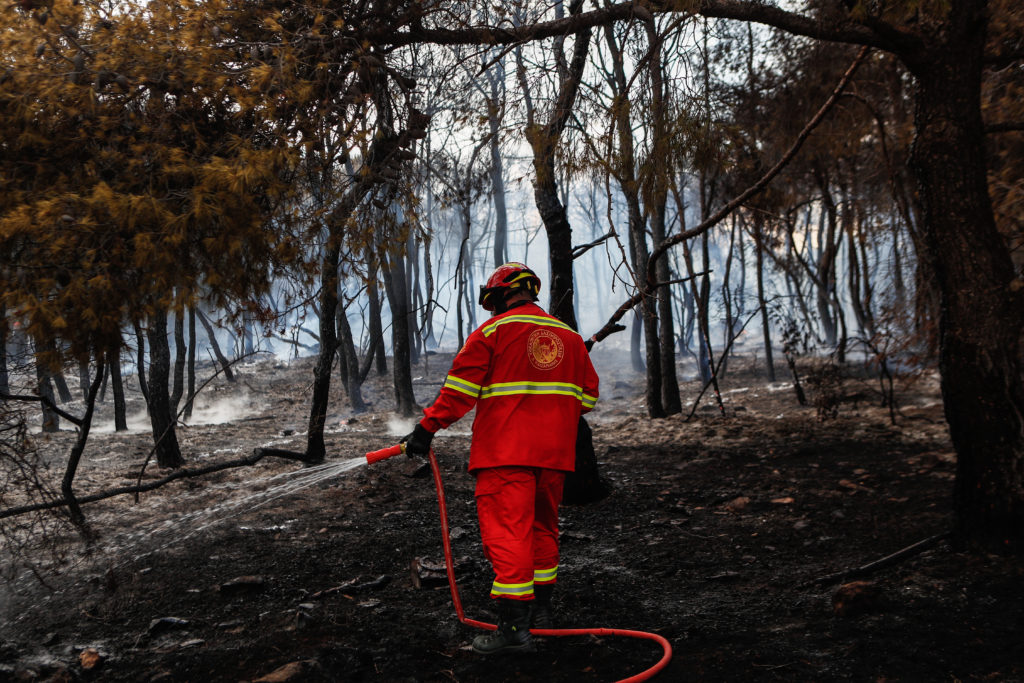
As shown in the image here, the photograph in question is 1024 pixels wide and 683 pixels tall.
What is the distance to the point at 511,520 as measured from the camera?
351cm

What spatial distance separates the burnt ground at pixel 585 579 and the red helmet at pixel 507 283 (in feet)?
6.24

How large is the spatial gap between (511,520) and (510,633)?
59 cm

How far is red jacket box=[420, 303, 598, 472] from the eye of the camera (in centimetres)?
357

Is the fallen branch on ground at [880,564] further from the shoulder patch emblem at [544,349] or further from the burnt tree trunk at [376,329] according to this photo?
the burnt tree trunk at [376,329]

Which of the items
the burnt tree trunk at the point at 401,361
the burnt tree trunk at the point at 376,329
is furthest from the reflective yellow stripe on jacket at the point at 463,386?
the burnt tree trunk at the point at 401,361

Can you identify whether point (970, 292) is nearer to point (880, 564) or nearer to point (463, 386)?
point (880, 564)

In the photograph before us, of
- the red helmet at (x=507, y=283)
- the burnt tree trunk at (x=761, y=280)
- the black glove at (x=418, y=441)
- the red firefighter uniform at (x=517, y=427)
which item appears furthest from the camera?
the burnt tree trunk at (x=761, y=280)

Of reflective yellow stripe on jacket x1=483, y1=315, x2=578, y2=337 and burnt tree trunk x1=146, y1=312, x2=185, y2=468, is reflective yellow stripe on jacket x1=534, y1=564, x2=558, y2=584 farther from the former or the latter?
burnt tree trunk x1=146, y1=312, x2=185, y2=468

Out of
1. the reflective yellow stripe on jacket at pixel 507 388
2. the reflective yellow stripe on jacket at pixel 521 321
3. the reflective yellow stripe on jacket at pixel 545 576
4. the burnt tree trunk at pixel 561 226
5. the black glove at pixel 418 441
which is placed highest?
the burnt tree trunk at pixel 561 226

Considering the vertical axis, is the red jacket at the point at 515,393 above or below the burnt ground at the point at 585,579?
above

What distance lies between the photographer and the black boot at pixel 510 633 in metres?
3.53

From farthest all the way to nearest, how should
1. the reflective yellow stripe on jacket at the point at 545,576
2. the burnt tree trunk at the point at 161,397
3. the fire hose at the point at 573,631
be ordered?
the burnt tree trunk at the point at 161,397 → the reflective yellow stripe on jacket at the point at 545,576 → the fire hose at the point at 573,631

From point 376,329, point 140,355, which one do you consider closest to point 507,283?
point 140,355

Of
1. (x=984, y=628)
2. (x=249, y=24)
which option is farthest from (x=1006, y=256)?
(x=249, y=24)
